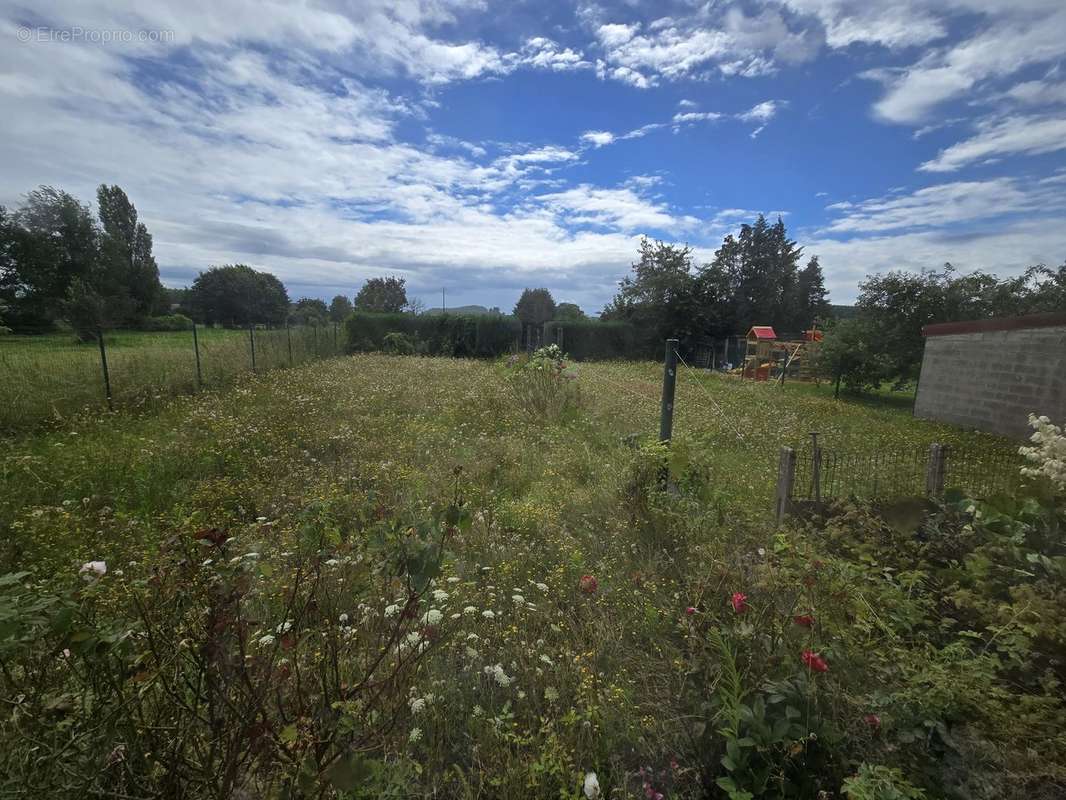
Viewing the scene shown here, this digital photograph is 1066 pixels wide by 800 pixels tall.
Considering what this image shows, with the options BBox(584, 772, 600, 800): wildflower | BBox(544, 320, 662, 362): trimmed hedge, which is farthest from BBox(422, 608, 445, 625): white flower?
BBox(544, 320, 662, 362): trimmed hedge

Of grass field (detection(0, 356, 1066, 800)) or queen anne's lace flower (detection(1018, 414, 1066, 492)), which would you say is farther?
queen anne's lace flower (detection(1018, 414, 1066, 492))

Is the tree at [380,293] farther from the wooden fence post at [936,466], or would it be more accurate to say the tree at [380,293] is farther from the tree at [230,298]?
the wooden fence post at [936,466]

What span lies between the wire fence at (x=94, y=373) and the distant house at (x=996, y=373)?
49.6 ft

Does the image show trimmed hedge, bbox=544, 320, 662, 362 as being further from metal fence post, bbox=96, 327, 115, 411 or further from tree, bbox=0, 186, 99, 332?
tree, bbox=0, 186, 99, 332

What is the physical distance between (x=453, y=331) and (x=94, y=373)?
585 inches

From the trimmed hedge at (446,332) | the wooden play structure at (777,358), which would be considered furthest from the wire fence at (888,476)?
the trimmed hedge at (446,332)

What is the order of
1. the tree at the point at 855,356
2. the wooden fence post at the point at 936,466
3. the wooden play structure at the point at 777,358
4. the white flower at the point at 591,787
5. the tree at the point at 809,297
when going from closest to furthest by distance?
the white flower at the point at 591,787, the wooden fence post at the point at 936,466, the tree at the point at 855,356, the wooden play structure at the point at 777,358, the tree at the point at 809,297

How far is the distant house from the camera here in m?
8.38

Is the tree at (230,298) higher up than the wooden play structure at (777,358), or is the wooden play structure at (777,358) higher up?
the tree at (230,298)

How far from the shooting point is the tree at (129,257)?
97.5ft

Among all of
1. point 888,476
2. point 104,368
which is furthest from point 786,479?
point 104,368

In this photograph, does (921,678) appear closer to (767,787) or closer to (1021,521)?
(767,787)

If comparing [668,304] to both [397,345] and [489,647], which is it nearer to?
[397,345]

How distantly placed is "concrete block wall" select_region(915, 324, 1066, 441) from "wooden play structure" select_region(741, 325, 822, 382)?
5.43 m
